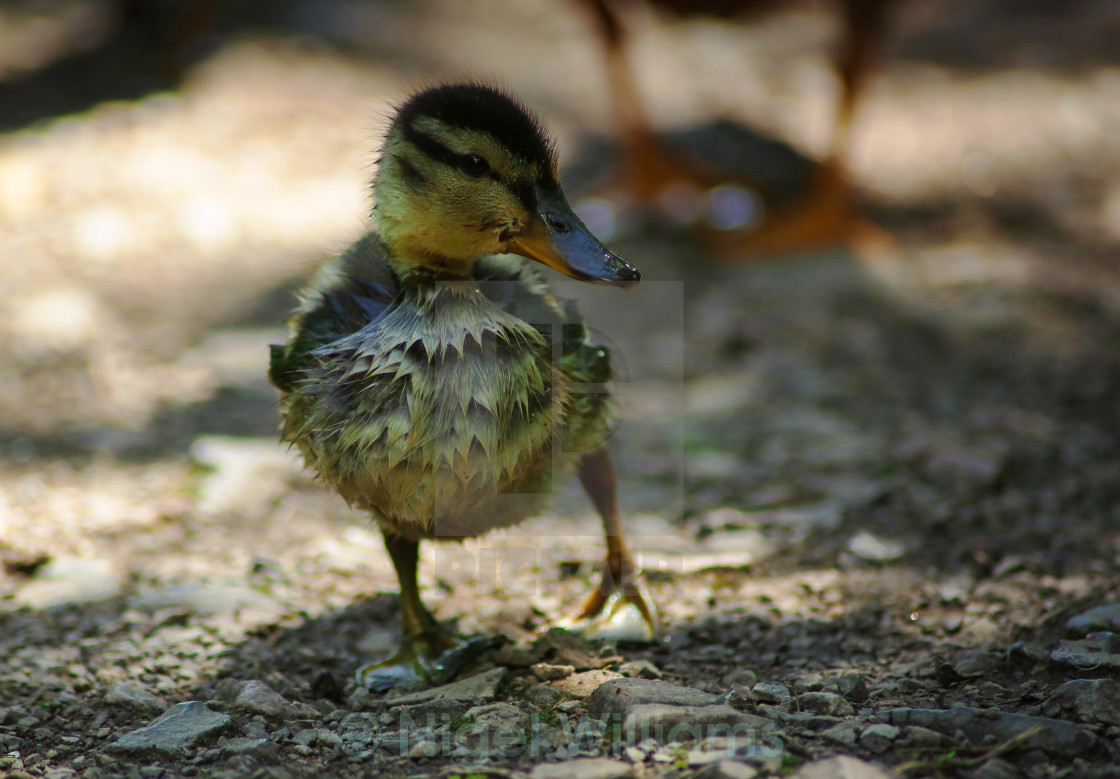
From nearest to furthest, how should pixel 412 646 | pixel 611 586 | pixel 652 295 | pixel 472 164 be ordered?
pixel 472 164 → pixel 412 646 → pixel 611 586 → pixel 652 295

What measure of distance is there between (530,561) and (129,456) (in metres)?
1.67

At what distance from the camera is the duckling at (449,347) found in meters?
2.38

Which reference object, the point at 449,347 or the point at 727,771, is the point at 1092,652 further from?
the point at 449,347

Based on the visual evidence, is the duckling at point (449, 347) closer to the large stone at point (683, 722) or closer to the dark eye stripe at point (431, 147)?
the dark eye stripe at point (431, 147)

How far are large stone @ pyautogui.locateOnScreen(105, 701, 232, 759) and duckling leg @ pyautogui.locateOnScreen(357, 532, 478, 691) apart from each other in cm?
42

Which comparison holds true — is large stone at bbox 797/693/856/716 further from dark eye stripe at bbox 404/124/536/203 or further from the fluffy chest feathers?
dark eye stripe at bbox 404/124/536/203

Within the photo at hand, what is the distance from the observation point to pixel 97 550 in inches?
136

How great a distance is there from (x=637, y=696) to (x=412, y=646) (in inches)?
27.8

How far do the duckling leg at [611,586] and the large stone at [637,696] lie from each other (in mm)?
459

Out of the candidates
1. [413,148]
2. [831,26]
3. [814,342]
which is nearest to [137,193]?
[814,342]

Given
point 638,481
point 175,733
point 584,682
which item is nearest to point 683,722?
point 584,682

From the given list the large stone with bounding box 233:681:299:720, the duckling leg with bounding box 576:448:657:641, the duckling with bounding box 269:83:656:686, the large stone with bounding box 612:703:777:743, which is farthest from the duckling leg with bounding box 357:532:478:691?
the large stone with bounding box 612:703:777:743

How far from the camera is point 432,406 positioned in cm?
236

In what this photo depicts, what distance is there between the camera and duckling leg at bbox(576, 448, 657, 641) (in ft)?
9.48
